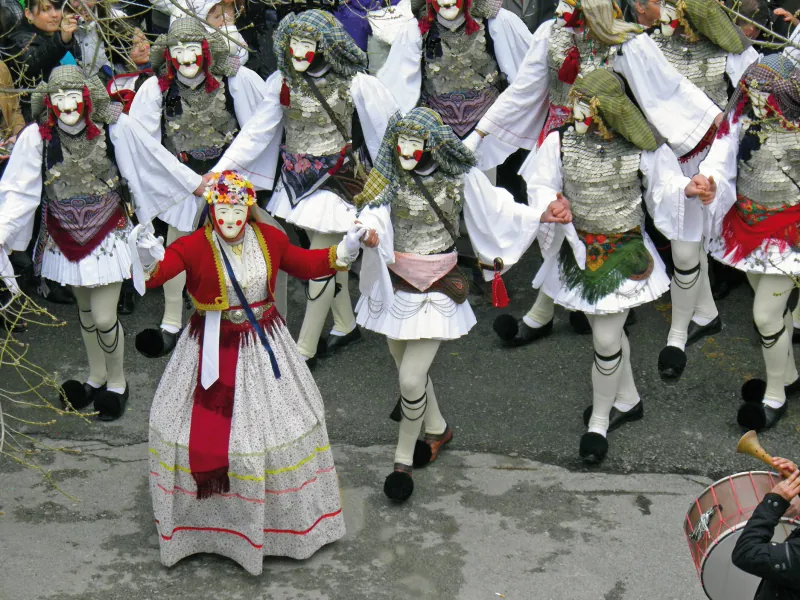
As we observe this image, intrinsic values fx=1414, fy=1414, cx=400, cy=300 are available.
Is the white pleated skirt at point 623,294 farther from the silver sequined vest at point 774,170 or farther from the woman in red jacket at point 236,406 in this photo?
the woman in red jacket at point 236,406

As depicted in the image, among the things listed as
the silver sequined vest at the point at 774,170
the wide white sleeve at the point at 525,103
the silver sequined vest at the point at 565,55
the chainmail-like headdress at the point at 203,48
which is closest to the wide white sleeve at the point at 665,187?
the silver sequined vest at the point at 774,170

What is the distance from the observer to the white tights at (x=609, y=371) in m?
7.07

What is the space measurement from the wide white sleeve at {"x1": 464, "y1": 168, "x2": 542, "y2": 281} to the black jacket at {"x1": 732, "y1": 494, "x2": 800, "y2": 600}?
2298 millimetres

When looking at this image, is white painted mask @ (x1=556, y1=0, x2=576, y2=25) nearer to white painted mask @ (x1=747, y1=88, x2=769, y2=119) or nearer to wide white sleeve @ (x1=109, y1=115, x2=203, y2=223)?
white painted mask @ (x1=747, y1=88, x2=769, y2=119)

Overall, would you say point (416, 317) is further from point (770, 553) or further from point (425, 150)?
point (770, 553)

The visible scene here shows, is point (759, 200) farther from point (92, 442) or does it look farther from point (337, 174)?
point (92, 442)

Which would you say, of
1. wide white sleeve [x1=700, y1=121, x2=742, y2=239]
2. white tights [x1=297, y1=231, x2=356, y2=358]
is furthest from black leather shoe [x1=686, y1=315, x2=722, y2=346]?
white tights [x1=297, y1=231, x2=356, y2=358]

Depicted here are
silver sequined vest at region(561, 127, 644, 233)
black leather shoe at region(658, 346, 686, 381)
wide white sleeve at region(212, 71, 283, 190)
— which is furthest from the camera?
black leather shoe at region(658, 346, 686, 381)

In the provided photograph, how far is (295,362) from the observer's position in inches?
251

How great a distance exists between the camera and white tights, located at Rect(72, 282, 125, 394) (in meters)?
7.49

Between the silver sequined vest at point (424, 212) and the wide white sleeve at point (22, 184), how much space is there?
1.88 m

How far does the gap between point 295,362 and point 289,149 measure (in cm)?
192

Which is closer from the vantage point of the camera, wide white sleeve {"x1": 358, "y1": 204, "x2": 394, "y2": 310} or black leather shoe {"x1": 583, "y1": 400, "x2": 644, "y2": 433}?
wide white sleeve {"x1": 358, "y1": 204, "x2": 394, "y2": 310}

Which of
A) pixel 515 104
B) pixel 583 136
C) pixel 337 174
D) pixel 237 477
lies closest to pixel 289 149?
pixel 337 174
